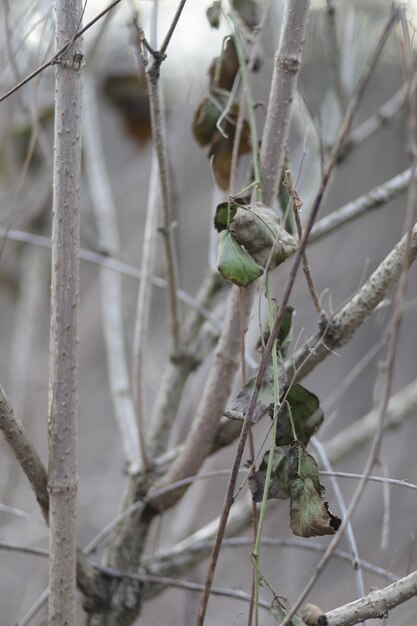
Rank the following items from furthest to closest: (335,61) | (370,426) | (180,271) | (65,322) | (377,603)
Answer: (180,271) < (370,426) < (335,61) < (65,322) < (377,603)

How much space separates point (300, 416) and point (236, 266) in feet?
0.64

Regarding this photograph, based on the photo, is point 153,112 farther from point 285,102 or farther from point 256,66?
point 256,66

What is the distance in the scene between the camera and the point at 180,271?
1836mm

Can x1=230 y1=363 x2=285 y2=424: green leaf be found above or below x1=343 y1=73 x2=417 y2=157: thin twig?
below

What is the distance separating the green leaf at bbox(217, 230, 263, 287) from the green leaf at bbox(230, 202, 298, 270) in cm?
1

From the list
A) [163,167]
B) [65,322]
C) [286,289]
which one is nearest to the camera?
[286,289]

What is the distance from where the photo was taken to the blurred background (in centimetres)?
149

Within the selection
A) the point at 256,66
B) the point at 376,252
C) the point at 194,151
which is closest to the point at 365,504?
the point at 376,252

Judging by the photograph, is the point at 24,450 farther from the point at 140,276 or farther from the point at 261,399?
the point at 140,276

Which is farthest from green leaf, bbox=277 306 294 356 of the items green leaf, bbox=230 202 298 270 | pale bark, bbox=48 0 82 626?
pale bark, bbox=48 0 82 626

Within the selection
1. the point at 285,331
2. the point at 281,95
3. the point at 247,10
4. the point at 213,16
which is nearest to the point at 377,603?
the point at 285,331

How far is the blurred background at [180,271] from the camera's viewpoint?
4.90ft

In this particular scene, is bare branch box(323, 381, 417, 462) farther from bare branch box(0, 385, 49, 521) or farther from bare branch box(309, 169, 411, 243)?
bare branch box(0, 385, 49, 521)

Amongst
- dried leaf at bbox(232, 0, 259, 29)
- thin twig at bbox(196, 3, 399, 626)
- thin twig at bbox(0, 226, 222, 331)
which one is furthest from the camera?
thin twig at bbox(0, 226, 222, 331)
